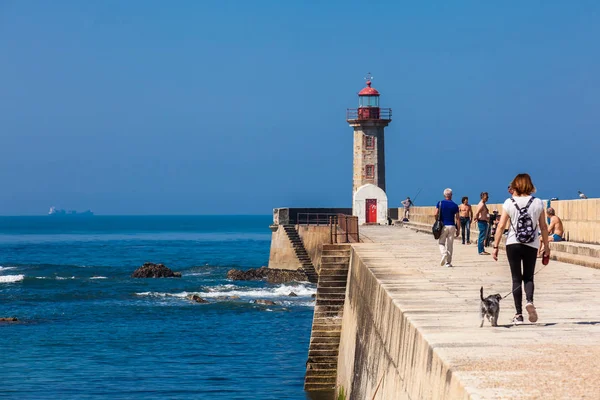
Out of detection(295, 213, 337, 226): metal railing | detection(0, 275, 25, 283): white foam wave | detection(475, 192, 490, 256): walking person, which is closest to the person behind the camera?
detection(475, 192, 490, 256): walking person

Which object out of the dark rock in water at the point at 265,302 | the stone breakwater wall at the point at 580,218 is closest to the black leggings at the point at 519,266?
the stone breakwater wall at the point at 580,218

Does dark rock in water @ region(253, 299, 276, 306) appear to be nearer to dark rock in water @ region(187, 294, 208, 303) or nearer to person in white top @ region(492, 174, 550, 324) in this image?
dark rock in water @ region(187, 294, 208, 303)

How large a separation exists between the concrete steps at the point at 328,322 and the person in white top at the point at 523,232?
29.7 feet

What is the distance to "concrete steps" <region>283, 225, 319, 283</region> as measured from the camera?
47344mm

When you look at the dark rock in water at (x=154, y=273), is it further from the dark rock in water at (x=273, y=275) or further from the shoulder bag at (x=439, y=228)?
the shoulder bag at (x=439, y=228)

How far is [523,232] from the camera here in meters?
8.73

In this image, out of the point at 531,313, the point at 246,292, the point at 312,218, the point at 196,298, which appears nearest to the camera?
the point at 531,313

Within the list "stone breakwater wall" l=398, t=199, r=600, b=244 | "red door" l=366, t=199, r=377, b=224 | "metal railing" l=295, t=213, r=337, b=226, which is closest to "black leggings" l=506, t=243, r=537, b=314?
"stone breakwater wall" l=398, t=199, r=600, b=244

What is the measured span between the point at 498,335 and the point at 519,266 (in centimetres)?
110

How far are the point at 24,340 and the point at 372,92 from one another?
32.0 metres

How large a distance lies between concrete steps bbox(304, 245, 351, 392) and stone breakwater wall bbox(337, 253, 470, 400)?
461 millimetres

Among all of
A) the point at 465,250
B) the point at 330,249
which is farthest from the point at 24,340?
the point at 465,250

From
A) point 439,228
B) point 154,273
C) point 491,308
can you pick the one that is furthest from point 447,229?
point 154,273

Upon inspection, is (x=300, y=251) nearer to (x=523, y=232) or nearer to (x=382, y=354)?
(x=382, y=354)
